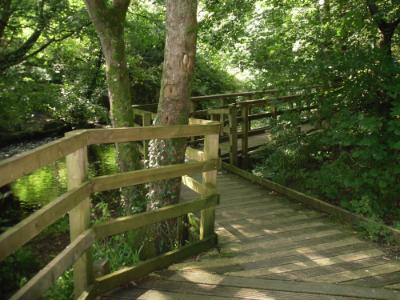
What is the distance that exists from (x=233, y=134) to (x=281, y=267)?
15.4 feet

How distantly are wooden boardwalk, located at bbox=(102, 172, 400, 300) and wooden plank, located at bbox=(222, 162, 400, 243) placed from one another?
0.14 m

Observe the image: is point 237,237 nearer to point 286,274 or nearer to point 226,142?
point 286,274

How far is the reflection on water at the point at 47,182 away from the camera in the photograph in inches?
346

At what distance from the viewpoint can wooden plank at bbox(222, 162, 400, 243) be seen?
449 centimetres

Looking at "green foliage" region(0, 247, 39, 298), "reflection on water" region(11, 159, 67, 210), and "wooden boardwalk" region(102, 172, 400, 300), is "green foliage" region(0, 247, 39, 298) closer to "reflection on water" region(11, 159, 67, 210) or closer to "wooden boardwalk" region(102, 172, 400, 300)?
"wooden boardwalk" region(102, 172, 400, 300)

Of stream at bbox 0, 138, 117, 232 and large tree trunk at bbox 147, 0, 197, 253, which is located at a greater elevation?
large tree trunk at bbox 147, 0, 197, 253

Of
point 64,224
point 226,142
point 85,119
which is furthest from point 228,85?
point 64,224

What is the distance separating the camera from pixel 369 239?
14.5 feet

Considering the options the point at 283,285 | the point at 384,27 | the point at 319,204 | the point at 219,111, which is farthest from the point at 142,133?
the point at 219,111

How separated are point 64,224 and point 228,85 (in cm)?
1142

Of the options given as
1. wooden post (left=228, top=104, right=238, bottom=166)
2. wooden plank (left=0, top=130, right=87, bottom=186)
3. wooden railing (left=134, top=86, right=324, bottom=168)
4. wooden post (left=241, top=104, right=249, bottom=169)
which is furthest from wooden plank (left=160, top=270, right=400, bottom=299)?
wooden post (left=241, top=104, right=249, bottom=169)

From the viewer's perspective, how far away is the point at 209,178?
4027 millimetres

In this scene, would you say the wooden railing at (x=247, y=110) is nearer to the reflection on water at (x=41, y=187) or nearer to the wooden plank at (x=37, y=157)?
the reflection on water at (x=41, y=187)

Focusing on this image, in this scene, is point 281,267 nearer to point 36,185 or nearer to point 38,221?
point 38,221
